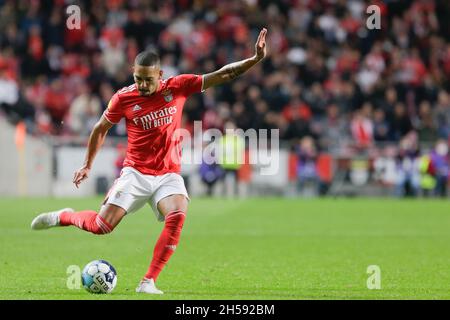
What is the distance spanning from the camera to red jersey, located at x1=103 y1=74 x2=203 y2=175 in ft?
30.3

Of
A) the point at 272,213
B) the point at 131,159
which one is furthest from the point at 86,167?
the point at 272,213

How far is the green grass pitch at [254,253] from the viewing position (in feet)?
30.1

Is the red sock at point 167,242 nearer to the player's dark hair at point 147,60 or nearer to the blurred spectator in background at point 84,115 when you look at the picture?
the player's dark hair at point 147,60

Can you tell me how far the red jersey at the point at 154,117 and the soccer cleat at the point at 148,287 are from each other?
41.2 inches

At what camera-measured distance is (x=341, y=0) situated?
97.2 feet

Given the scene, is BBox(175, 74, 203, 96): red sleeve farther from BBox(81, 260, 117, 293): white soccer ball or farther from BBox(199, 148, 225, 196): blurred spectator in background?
BBox(199, 148, 225, 196): blurred spectator in background

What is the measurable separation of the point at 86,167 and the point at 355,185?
17086 mm

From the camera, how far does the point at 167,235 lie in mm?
8984

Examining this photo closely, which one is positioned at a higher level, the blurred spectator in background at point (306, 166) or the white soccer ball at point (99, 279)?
the blurred spectator in background at point (306, 166)

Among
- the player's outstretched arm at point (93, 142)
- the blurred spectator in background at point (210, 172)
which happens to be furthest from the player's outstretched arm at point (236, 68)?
the blurred spectator in background at point (210, 172)

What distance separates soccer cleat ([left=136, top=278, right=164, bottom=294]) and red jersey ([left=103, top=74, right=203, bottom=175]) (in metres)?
1.05

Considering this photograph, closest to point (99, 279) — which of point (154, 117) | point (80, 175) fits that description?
point (80, 175)

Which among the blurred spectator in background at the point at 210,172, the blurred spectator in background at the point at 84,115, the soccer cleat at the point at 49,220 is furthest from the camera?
the blurred spectator in background at the point at 84,115
